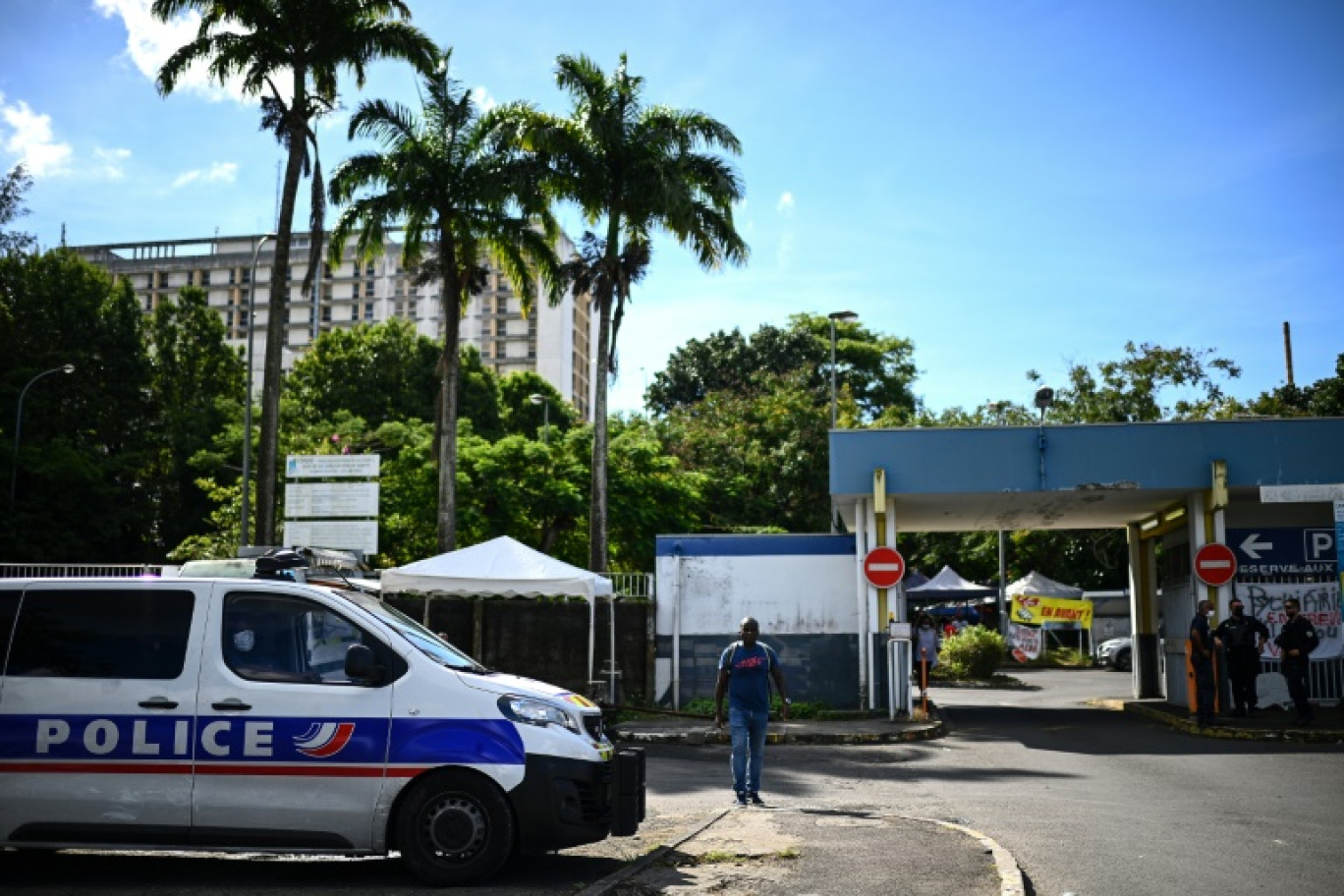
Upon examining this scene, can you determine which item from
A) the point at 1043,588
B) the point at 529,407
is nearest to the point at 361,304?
the point at 529,407

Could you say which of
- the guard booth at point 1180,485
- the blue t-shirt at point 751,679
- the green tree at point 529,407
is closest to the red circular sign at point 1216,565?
the guard booth at point 1180,485

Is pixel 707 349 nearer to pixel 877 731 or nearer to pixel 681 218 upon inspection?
pixel 681 218

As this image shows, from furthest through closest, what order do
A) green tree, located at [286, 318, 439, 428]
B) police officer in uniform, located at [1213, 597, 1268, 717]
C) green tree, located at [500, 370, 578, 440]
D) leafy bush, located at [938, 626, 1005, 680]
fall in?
green tree, located at [500, 370, 578, 440]
green tree, located at [286, 318, 439, 428]
leafy bush, located at [938, 626, 1005, 680]
police officer in uniform, located at [1213, 597, 1268, 717]

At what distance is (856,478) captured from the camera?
2225cm

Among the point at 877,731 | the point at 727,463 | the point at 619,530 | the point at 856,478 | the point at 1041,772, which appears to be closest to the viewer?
the point at 1041,772

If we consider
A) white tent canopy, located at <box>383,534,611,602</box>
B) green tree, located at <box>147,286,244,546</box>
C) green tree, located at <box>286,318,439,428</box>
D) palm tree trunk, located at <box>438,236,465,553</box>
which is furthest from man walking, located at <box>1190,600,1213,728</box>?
green tree, located at <box>286,318,439,428</box>

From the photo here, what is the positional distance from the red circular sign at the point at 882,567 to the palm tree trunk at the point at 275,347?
11.3 meters

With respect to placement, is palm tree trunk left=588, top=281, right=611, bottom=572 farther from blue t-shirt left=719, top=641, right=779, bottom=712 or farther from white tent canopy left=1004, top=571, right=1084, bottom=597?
white tent canopy left=1004, top=571, right=1084, bottom=597

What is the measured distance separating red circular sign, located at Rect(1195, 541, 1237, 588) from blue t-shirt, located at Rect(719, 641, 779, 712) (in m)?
11.4

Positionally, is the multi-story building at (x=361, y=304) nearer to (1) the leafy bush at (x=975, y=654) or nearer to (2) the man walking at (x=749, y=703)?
(1) the leafy bush at (x=975, y=654)

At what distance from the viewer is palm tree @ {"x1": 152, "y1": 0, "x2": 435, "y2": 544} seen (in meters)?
25.6

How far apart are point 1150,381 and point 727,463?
1522 cm

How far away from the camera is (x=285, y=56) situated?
25969mm

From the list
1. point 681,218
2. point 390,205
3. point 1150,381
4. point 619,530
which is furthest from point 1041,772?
point 1150,381
